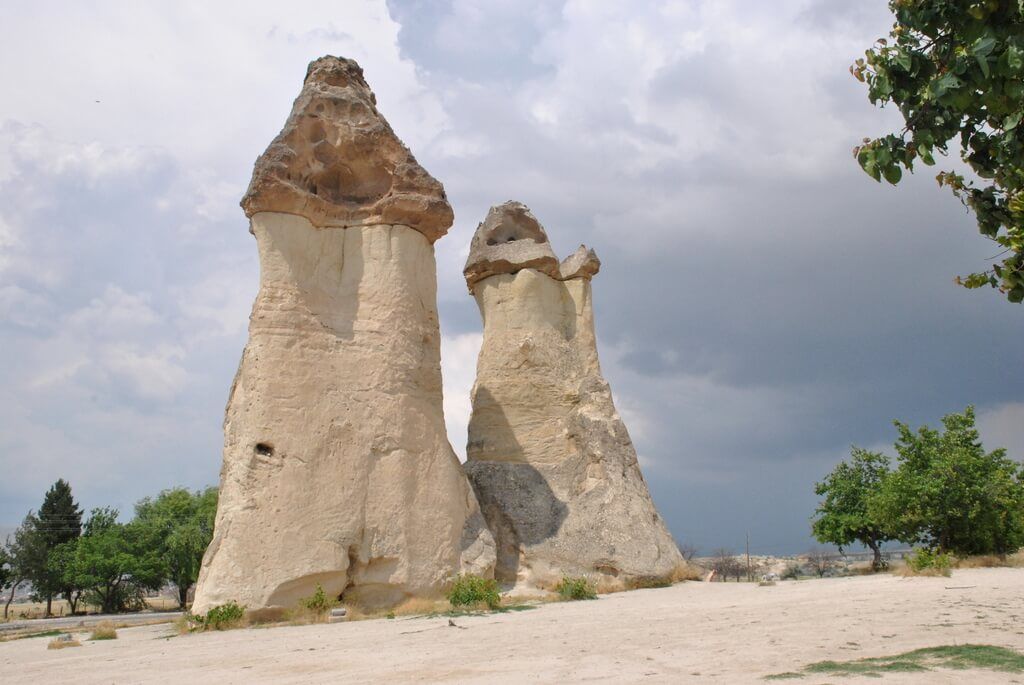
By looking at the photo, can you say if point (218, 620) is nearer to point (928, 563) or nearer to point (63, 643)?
point (63, 643)

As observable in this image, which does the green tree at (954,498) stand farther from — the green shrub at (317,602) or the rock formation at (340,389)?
the green shrub at (317,602)

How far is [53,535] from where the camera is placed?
38.2 meters

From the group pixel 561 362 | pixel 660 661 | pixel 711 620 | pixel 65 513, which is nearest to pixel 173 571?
pixel 65 513

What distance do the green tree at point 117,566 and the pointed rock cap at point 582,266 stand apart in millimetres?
20592

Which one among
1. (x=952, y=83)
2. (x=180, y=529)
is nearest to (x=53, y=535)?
(x=180, y=529)

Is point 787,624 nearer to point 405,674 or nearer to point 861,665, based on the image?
point 861,665

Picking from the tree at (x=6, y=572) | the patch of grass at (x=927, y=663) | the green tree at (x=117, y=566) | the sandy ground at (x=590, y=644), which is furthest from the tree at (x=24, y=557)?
the patch of grass at (x=927, y=663)

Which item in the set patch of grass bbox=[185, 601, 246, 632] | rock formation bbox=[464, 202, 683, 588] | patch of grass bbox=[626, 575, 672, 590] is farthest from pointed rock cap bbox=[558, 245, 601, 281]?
patch of grass bbox=[185, 601, 246, 632]

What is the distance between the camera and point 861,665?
21.6 ft

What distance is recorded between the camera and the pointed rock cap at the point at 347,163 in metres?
17.1

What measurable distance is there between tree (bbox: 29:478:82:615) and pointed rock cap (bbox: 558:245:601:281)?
23170 mm

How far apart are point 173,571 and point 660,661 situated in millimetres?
30917

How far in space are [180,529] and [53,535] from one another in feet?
29.4

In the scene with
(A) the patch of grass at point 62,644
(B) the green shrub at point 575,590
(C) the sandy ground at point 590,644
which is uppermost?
(B) the green shrub at point 575,590
